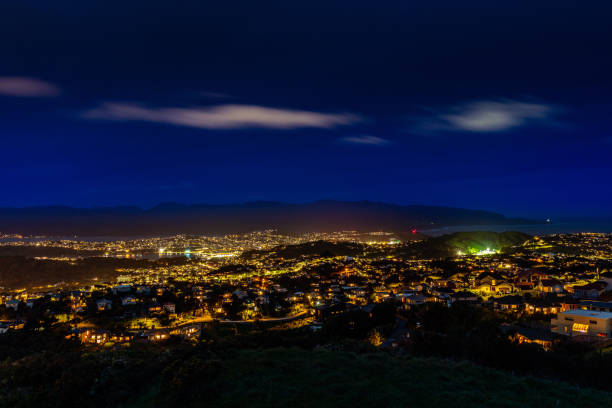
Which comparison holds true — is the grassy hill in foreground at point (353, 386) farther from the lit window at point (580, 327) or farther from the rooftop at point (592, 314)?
the rooftop at point (592, 314)

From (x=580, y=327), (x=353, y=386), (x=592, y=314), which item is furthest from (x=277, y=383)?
(x=592, y=314)

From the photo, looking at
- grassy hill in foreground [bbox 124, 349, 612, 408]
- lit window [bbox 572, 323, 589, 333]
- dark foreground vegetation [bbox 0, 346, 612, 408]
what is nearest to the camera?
grassy hill in foreground [bbox 124, 349, 612, 408]

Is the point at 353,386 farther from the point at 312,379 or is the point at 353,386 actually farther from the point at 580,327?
the point at 580,327

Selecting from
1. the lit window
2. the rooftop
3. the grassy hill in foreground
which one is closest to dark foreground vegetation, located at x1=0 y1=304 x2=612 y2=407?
the grassy hill in foreground

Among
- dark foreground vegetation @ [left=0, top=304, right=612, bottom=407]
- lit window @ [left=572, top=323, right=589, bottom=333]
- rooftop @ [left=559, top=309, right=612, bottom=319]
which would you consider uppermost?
dark foreground vegetation @ [left=0, top=304, right=612, bottom=407]

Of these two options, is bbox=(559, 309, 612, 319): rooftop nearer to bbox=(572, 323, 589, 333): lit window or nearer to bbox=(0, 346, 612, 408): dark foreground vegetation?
bbox=(572, 323, 589, 333): lit window

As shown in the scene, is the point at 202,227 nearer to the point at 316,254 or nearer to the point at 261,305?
the point at 316,254

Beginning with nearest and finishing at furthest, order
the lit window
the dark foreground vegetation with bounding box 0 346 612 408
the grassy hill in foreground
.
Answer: the grassy hill in foreground < the dark foreground vegetation with bounding box 0 346 612 408 < the lit window

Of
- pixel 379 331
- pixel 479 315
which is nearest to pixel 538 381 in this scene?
pixel 379 331

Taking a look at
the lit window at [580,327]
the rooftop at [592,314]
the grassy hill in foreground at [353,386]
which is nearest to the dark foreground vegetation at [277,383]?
the grassy hill in foreground at [353,386]
